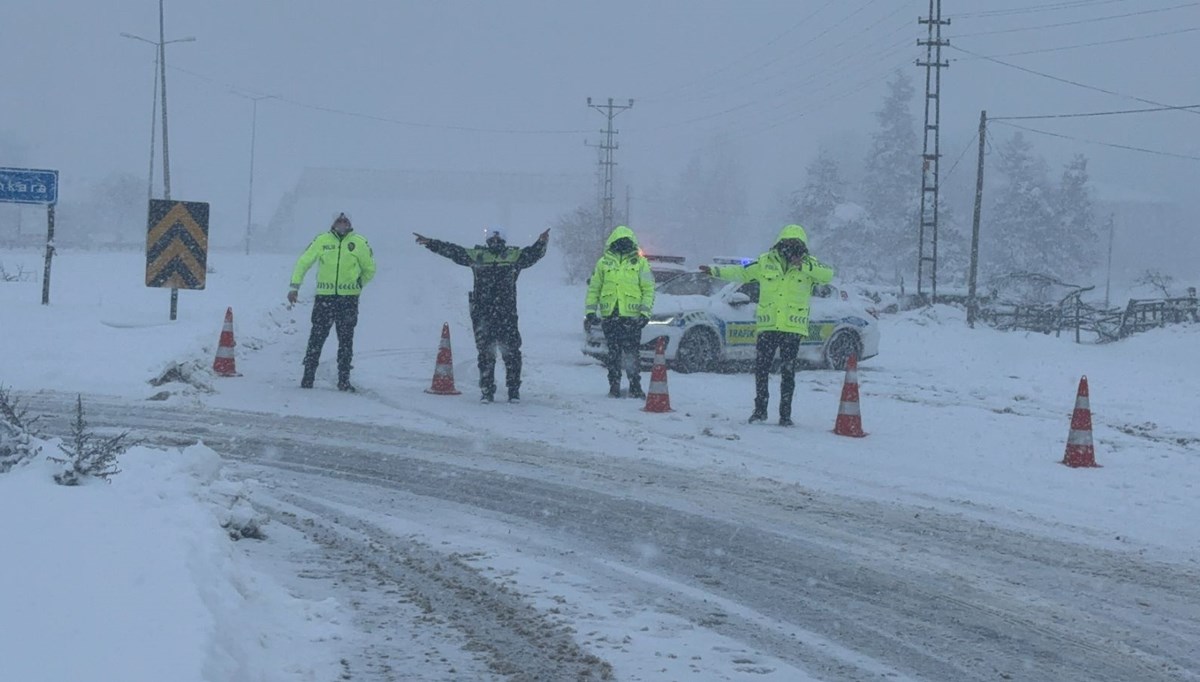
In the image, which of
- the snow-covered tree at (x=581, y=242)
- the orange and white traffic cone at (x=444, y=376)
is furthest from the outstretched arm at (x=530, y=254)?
the snow-covered tree at (x=581, y=242)

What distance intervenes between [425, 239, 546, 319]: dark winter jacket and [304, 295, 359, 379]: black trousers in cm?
114

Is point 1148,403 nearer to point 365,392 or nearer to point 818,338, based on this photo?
point 818,338

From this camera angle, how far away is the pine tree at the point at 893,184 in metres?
88.1

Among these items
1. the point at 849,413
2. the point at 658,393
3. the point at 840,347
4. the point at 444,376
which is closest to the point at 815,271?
the point at 849,413

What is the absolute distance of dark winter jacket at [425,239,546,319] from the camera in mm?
14438

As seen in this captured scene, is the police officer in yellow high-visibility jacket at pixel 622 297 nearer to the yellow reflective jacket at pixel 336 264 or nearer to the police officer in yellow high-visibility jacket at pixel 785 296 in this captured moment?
the police officer in yellow high-visibility jacket at pixel 785 296

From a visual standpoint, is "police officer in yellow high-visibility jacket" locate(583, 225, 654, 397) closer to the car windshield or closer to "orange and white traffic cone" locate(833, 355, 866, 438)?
"orange and white traffic cone" locate(833, 355, 866, 438)

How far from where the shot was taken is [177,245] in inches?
727

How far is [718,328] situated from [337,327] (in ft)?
20.8

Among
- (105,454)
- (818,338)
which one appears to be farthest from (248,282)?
(105,454)

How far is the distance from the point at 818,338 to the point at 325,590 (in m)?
14.7

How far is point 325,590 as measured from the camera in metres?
6.13

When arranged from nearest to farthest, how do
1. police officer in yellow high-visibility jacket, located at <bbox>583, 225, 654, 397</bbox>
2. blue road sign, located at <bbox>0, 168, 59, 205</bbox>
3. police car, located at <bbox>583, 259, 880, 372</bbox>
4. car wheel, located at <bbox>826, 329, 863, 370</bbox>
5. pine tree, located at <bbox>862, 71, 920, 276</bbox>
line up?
police officer in yellow high-visibility jacket, located at <bbox>583, 225, 654, 397</bbox>, police car, located at <bbox>583, 259, 880, 372</bbox>, blue road sign, located at <bbox>0, 168, 59, 205</bbox>, car wheel, located at <bbox>826, 329, 863, 370</bbox>, pine tree, located at <bbox>862, 71, 920, 276</bbox>

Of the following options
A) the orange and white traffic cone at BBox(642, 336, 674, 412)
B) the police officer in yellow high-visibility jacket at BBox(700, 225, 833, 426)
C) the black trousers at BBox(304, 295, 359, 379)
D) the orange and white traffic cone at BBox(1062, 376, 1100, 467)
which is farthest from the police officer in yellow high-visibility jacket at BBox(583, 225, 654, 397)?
the orange and white traffic cone at BBox(1062, 376, 1100, 467)
